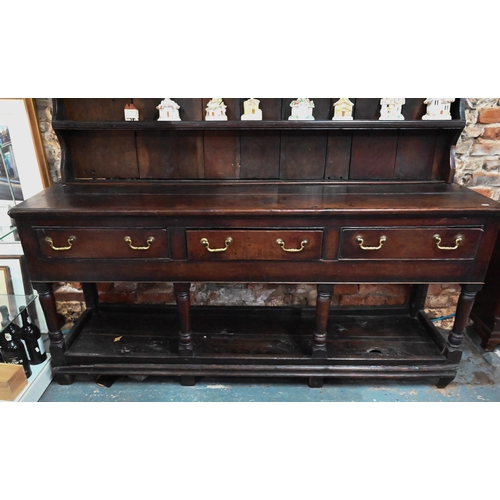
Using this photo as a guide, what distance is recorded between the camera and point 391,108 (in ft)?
5.83

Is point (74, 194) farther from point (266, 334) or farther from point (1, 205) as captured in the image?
point (266, 334)

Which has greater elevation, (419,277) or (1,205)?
(1,205)

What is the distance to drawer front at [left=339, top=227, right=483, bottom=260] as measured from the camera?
1538 mm

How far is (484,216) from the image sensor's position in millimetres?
1515

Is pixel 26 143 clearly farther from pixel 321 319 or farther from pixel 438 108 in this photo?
pixel 438 108

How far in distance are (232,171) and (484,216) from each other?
1.14 meters

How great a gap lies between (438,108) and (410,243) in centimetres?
70

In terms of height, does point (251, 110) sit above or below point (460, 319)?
above

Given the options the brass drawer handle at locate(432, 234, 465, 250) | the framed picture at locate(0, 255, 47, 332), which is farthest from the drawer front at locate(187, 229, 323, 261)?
the framed picture at locate(0, 255, 47, 332)

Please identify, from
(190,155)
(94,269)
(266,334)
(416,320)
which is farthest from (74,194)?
(416,320)

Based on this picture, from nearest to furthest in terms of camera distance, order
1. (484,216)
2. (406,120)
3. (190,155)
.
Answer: (484,216) → (406,120) → (190,155)

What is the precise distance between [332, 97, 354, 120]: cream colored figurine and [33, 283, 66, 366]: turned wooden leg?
154 centimetres

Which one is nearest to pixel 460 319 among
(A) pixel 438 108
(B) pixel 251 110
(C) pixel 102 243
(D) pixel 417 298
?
(D) pixel 417 298

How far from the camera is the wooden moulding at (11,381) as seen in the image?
1669mm
